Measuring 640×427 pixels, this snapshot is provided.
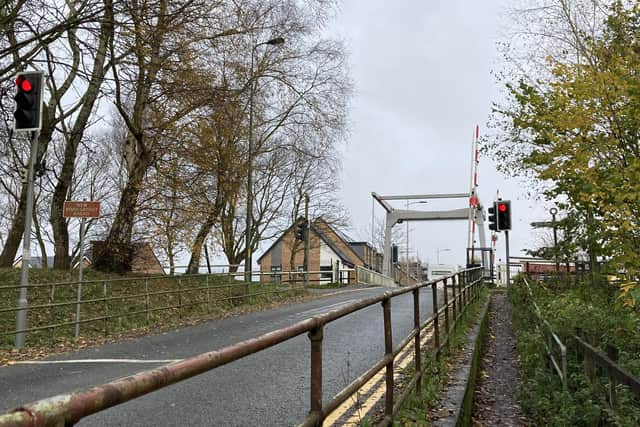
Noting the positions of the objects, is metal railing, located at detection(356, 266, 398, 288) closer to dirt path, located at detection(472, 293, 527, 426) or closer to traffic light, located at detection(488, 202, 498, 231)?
traffic light, located at detection(488, 202, 498, 231)

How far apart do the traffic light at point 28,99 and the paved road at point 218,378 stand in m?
4.17

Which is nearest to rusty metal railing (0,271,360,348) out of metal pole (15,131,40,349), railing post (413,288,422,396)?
metal pole (15,131,40,349)

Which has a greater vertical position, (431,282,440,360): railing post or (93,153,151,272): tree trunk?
(93,153,151,272): tree trunk

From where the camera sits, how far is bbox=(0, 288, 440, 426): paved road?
198 inches

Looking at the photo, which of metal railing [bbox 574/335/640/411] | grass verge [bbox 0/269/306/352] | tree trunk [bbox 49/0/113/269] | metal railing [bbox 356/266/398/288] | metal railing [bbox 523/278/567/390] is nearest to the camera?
metal railing [bbox 574/335/640/411]

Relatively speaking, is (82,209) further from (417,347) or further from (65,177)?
(417,347)

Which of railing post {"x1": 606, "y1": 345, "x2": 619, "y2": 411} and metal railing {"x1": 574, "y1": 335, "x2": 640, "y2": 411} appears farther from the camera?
railing post {"x1": 606, "y1": 345, "x2": 619, "y2": 411}

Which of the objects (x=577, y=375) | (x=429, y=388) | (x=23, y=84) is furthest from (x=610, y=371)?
(x=23, y=84)

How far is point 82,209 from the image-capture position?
36.9 feet

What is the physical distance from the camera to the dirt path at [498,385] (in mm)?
5880

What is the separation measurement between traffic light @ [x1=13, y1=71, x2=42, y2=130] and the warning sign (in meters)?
1.94

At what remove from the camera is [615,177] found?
593cm

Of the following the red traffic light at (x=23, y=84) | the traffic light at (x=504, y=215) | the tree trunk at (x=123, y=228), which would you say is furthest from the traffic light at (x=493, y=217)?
the red traffic light at (x=23, y=84)

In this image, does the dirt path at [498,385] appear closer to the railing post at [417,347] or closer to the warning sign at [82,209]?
the railing post at [417,347]
